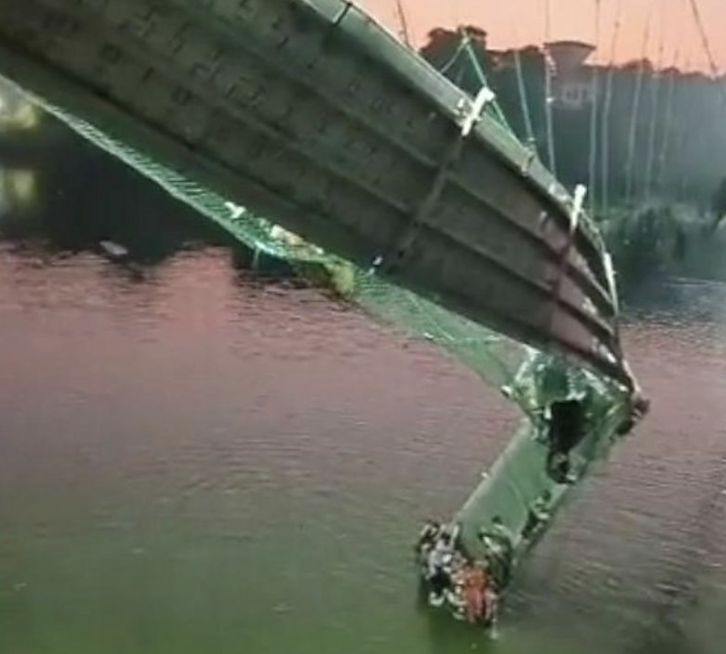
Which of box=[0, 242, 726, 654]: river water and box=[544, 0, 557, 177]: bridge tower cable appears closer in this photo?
box=[0, 242, 726, 654]: river water

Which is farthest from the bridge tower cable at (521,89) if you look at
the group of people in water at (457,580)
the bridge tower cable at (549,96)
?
the group of people in water at (457,580)

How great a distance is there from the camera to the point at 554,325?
2734 millimetres

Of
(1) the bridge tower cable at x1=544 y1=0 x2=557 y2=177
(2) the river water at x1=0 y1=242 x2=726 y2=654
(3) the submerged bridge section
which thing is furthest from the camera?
(1) the bridge tower cable at x1=544 y1=0 x2=557 y2=177

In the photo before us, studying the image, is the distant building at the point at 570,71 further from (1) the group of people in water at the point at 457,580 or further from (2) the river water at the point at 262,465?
(1) the group of people in water at the point at 457,580

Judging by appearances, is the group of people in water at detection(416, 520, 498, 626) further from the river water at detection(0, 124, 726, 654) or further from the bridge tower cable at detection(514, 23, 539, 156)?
the bridge tower cable at detection(514, 23, 539, 156)

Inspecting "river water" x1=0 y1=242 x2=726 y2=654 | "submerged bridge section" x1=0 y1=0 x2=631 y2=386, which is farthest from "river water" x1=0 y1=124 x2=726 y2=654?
"submerged bridge section" x1=0 y1=0 x2=631 y2=386

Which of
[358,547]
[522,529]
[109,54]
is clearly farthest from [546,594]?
[109,54]

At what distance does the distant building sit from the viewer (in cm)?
466

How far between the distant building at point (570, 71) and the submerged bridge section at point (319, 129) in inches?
80.4

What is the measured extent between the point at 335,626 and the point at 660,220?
7.94ft

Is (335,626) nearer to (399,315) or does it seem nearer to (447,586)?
(447,586)

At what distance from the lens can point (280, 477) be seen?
4008mm

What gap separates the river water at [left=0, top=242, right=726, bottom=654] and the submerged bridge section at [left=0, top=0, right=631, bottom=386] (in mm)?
911

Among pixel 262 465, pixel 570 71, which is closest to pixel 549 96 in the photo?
pixel 570 71
